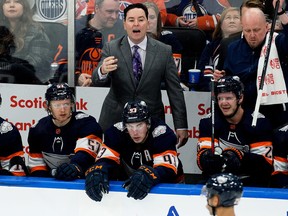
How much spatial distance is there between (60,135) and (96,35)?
48.0 inches

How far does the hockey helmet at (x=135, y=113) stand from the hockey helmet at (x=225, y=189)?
1.31 metres

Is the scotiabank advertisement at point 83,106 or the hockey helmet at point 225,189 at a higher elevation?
the hockey helmet at point 225,189

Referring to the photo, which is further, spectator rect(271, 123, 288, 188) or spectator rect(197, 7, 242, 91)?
spectator rect(197, 7, 242, 91)

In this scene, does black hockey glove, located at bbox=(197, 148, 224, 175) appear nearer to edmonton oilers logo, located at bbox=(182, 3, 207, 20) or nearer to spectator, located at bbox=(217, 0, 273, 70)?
spectator, located at bbox=(217, 0, 273, 70)

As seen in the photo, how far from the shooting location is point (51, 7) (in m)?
6.53

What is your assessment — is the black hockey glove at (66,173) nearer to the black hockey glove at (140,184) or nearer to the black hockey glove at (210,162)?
the black hockey glove at (140,184)

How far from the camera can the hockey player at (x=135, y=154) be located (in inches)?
189

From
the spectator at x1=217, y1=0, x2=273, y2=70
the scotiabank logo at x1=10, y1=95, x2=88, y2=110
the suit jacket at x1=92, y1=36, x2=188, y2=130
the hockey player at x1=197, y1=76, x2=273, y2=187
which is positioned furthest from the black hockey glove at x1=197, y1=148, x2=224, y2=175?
the scotiabank logo at x1=10, y1=95, x2=88, y2=110

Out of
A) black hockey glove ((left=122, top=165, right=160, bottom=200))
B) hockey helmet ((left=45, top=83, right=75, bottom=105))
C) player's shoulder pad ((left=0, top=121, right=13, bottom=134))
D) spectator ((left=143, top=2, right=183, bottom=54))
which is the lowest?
black hockey glove ((left=122, top=165, right=160, bottom=200))

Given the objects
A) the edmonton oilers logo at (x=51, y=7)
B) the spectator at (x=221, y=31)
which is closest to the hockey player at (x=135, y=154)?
the spectator at (x=221, y=31)

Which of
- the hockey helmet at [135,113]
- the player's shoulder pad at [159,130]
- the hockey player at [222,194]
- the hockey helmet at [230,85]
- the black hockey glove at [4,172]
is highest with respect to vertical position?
the hockey helmet at [230,85]

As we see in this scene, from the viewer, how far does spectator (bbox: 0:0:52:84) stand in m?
6.46

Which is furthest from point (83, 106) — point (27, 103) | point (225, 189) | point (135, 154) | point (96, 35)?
point (225, 189)

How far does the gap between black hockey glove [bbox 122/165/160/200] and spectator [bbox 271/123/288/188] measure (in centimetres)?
78
